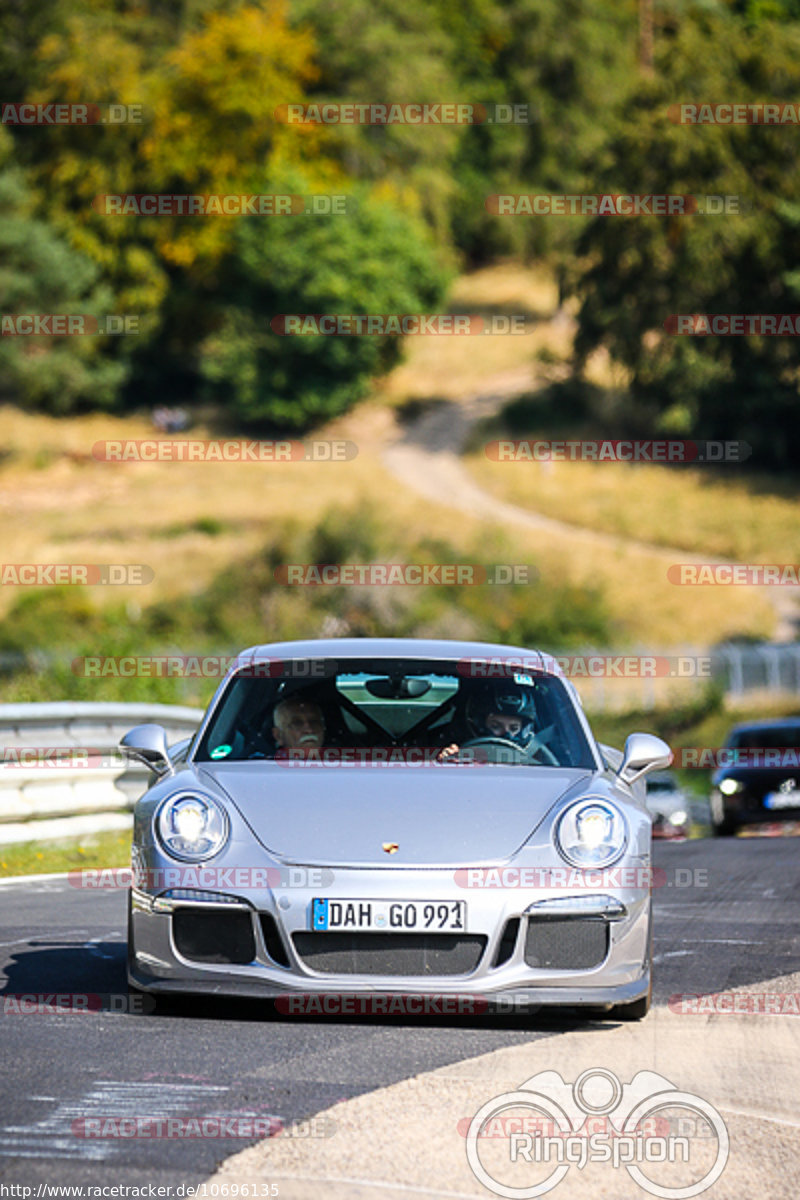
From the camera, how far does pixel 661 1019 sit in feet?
22.0

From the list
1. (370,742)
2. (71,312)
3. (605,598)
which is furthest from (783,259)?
(370,742)

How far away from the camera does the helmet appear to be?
717cm

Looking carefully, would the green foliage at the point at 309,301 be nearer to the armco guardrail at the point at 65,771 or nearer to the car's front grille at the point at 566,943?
the armco guardrail at the point at 65,771

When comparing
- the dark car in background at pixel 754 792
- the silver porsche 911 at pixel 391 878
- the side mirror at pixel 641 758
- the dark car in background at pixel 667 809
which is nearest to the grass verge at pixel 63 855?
the silver porsche 911 at pixel 391 878

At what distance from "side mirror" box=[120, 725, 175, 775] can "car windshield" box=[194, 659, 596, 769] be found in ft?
0.47

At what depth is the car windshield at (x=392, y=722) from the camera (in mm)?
7008

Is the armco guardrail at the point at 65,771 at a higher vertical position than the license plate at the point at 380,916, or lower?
lower

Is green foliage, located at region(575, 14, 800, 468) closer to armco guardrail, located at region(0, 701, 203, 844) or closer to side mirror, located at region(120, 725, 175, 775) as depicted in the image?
armco guardrail, located at region(0, 701, 203, 844)

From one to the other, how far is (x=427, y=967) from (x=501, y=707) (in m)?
1.60

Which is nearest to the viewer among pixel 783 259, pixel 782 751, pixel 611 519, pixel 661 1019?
pixel 661 1019

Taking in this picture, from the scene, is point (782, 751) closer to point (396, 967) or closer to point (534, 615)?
point (396, 967)

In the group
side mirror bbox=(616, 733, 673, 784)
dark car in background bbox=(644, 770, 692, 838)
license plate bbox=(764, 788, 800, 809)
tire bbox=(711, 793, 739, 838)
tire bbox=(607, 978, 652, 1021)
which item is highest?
side mirror bbox=(616, 733, 673, 784)

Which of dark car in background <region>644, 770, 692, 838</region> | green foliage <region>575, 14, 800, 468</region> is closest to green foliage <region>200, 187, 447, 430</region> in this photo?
green foliage <region>575, 14, 800, 468</region>

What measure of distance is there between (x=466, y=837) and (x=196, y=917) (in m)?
0.96
